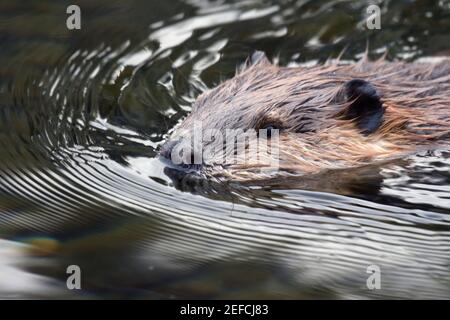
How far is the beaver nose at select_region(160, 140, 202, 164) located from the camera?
4801 mm

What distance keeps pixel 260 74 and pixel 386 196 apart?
119 centimetres

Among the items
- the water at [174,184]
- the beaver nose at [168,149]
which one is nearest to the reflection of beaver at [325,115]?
the beaver nose at [168,149]

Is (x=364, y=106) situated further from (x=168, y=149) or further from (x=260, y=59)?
(x=168, y=149)

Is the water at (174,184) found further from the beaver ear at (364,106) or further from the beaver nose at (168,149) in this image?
the beaver ear at (364,106)

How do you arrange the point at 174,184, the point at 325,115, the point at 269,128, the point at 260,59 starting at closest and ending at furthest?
1. the point at 174,184
2. the point at 269,128
3. the point at 325,115
4. the point at 260,59

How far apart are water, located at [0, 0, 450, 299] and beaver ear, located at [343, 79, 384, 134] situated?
0.86 ft

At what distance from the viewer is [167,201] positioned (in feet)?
14.8

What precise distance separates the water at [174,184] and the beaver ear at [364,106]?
0.86 feet

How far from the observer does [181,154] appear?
4.81m

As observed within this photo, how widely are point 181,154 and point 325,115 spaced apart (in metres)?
0.90

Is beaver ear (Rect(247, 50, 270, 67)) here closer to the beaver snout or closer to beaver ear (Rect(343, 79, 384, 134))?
beaver ear (Rect(343, 79, 384, 134))

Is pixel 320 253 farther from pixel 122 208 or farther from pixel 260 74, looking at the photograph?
pixel 260 74

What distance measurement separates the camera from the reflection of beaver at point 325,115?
16.5 ft

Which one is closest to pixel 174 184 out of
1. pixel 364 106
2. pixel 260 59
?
pixel 364 106
